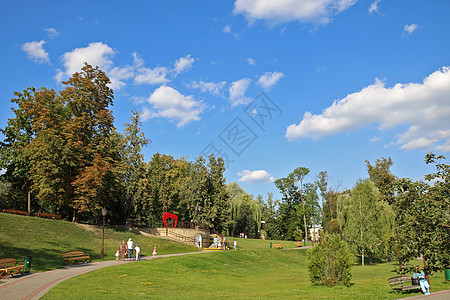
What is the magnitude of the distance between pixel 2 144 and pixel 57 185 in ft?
43.3

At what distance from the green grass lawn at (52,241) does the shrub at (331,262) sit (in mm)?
16016

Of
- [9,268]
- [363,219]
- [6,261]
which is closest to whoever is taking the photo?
[9,268]

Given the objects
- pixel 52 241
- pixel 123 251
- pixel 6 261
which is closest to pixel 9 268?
pixel 6 261

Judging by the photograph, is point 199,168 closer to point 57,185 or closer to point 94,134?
point 94,134

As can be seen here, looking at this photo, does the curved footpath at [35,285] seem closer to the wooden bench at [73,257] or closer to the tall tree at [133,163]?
the wooden bench at [73,257]

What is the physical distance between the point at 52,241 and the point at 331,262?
23.6 metres

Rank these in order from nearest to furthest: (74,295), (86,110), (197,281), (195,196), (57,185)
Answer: (74,295)
(197,281)
(57,185)
(86,110)
(195,196)

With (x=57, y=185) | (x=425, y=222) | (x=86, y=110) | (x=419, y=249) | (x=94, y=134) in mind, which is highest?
(x=86, y=110)

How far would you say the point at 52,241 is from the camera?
28.5 m

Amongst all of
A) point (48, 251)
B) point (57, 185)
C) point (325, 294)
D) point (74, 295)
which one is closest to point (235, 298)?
point (325, 294)

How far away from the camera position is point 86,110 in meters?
39.5

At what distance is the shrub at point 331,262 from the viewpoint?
56.5ft

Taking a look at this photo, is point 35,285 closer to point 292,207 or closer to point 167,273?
point 167,273

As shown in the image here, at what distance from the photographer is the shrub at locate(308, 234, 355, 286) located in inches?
679
